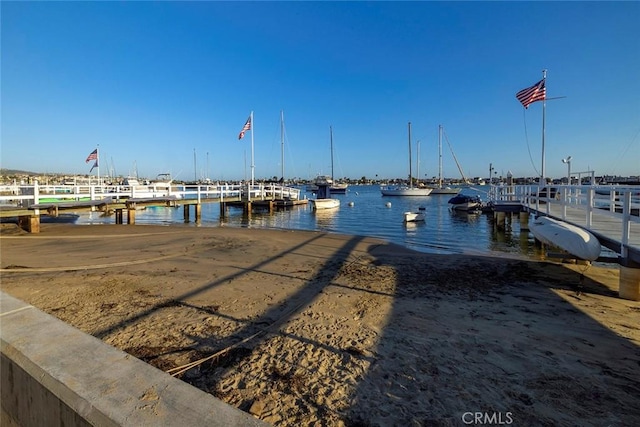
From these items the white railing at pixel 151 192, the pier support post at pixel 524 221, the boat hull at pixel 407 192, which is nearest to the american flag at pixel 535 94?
the pier support post at pixel 524 221

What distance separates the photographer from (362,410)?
11.3 feet

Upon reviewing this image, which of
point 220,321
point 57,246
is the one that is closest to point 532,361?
point 220,321

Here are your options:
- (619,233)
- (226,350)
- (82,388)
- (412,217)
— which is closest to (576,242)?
(619,233)

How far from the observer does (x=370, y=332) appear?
5.35 metres

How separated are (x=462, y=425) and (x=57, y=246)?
48.2ft

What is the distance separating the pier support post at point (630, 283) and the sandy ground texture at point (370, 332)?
0.30 meters

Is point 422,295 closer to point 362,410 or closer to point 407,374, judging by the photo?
point 407,374

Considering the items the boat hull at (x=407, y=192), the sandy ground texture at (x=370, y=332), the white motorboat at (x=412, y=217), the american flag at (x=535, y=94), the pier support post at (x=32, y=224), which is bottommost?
the sandy ground texture at (x=370, y=332)

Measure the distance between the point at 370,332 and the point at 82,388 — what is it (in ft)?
13.5

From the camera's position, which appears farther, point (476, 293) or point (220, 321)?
point (476, 293)

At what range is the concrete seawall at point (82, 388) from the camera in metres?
1.76

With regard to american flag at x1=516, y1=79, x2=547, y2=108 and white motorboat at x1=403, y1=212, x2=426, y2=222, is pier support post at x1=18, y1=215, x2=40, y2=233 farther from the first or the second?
american flag at x1=516, y1=79, x2=547, y2=108

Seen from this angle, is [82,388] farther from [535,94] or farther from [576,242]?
[535,94]

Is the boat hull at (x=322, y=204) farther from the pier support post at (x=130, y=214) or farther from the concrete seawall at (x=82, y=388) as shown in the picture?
the concrete seawall at (x=82, y=388)
